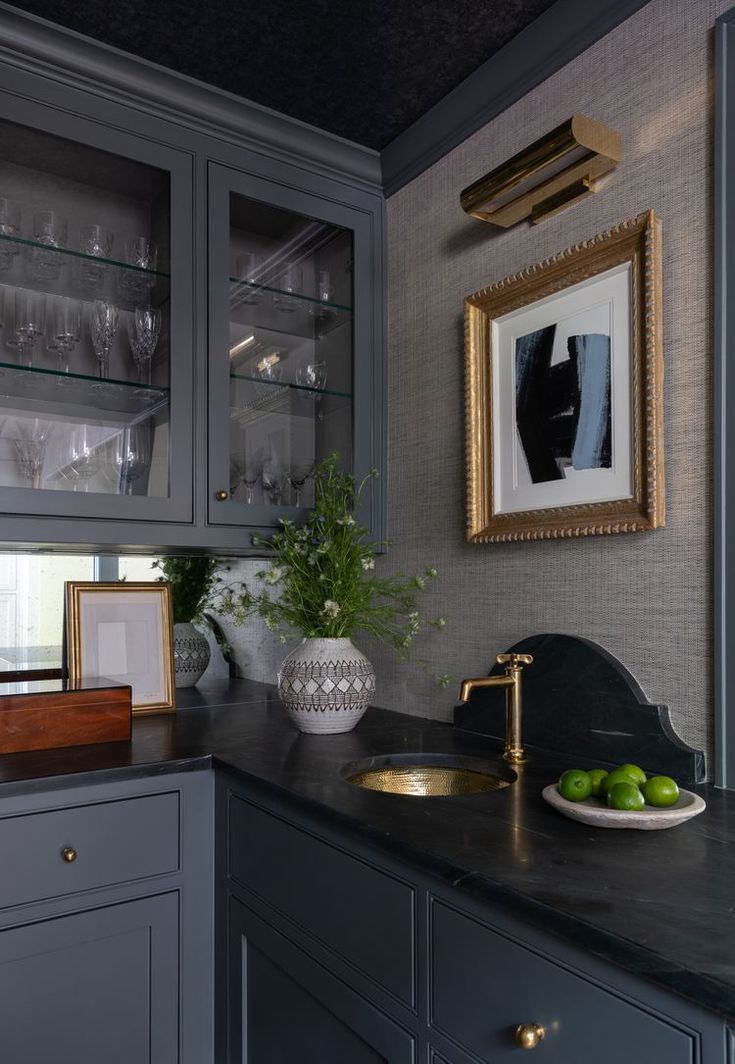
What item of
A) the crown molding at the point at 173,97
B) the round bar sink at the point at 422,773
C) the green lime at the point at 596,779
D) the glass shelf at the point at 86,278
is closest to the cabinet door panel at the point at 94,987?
the round bar sink at the point at 422,773

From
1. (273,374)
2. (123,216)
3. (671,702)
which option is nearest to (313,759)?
(671,702)

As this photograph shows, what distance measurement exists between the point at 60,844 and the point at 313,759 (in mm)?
469

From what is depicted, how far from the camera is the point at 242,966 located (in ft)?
4.88

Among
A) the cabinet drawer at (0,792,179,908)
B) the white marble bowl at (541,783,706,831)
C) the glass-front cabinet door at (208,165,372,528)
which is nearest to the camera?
the white marble bowl at (541,783,706,831)

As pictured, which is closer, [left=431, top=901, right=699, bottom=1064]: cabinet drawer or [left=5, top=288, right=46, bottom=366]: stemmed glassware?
[left=431, top=901, right=699, bottom=1064]: cabinet drawer

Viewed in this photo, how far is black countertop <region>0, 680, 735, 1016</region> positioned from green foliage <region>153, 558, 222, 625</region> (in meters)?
0.54

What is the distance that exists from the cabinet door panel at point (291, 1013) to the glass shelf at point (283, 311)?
1317mm

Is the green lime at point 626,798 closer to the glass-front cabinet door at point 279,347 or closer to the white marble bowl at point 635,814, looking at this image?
the white marble bowl at point 635,814

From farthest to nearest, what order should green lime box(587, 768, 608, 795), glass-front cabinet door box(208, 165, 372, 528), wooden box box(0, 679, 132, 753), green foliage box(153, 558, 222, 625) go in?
green foliage box(153, 558, 222, 625)
glass-front cabinet door box(208, 165, 372, 528)
wooden box box(0, 679, 132, 753)
green lime box(587, 768, 608, 795)

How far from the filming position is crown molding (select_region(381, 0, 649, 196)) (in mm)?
1567

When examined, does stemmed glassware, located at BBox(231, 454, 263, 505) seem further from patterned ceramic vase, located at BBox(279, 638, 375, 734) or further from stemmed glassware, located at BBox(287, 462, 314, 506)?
patterned ceramic vase, located at BBox(279, 638, 375, 734)

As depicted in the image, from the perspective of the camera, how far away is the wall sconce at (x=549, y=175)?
1.47 metres

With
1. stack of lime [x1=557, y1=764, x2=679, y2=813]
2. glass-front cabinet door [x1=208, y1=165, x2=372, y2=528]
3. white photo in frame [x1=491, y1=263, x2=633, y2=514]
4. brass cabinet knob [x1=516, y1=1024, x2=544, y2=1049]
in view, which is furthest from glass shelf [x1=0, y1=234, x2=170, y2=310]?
brass cabinet knob [x1=516, y1=1024, x2=544, y2=1049]

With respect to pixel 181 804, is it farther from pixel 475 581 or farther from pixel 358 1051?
pixel 475 581
